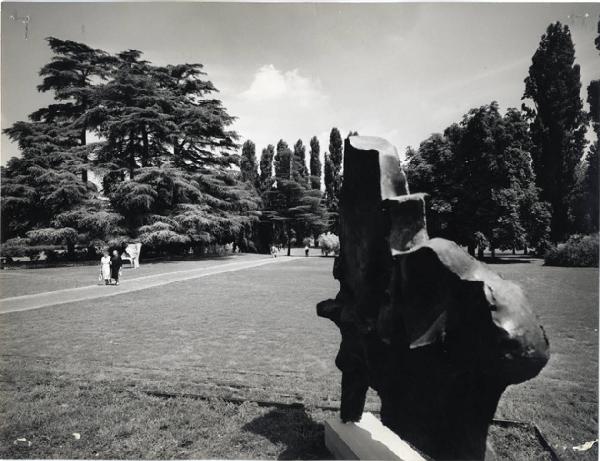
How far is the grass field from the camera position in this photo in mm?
4254

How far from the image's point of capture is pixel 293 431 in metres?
4.46

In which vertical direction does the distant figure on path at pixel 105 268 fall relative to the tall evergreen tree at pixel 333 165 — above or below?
below

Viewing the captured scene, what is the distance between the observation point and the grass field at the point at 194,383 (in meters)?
4.25

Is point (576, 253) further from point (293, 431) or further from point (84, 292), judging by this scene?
point (84, 292)

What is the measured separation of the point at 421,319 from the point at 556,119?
2789cm

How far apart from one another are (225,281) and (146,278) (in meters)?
3.81

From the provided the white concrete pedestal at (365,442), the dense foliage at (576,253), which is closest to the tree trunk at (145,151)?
the dense foliage at (576,253)

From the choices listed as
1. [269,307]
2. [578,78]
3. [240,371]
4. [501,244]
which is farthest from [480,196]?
[240,371]

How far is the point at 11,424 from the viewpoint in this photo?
4523 mm

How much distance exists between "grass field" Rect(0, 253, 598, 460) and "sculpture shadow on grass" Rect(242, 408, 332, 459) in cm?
1

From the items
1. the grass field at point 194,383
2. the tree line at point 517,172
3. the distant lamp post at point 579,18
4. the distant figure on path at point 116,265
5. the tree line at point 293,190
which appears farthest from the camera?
the tree line at point 293,190

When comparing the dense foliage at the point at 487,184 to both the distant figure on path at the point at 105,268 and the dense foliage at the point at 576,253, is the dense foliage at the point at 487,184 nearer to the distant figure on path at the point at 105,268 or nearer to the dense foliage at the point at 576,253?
the dense foliage at the point at 576,253

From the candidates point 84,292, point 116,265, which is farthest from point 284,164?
point 84,292

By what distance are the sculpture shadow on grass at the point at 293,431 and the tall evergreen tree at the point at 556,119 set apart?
1023 inches
